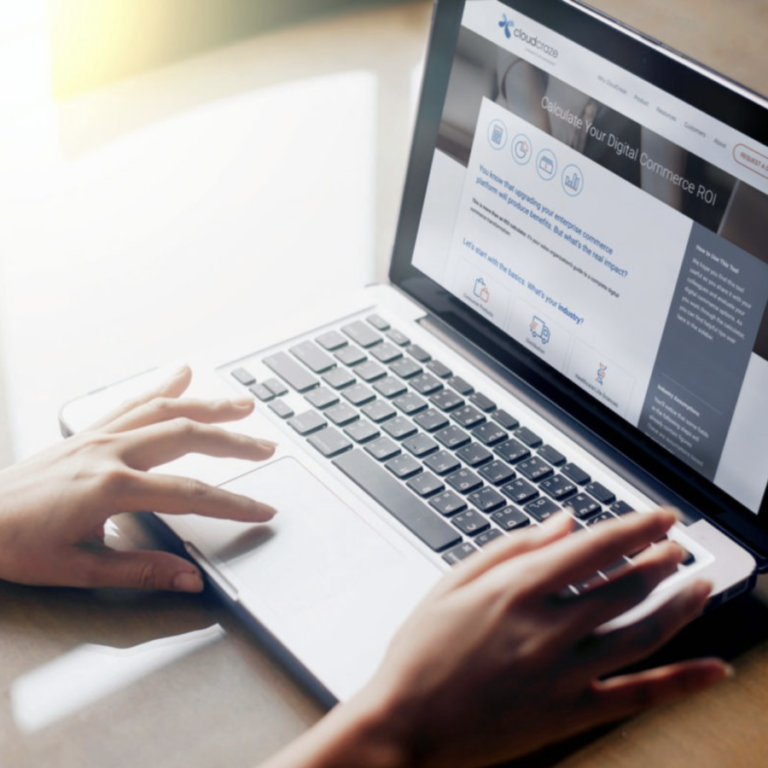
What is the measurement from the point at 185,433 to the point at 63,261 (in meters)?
0.37

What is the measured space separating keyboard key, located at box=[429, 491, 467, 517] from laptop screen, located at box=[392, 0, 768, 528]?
5.5 inches

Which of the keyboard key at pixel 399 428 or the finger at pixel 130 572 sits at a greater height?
the keyboard key at pixel 399 428

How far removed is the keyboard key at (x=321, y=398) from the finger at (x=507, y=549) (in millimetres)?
253

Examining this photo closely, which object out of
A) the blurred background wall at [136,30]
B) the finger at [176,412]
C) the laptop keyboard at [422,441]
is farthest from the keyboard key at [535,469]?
the blurred background wall at [136,30]

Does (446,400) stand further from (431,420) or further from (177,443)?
(177,443)

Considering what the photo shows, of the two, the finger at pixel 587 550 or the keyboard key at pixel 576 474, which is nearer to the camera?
the finger at pixel 587 550

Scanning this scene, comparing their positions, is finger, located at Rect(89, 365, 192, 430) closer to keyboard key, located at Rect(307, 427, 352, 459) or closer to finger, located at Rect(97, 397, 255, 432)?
finger, located at Rect(97, 397, 255, 432)

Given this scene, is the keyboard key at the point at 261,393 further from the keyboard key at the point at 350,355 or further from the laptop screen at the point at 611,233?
the laptop screen at the point at 611,233

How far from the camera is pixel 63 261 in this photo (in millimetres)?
1085

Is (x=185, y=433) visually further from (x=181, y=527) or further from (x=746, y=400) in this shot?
(x=746, y=400)

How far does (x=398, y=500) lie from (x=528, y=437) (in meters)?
0.12

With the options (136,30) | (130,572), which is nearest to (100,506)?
(130,572)

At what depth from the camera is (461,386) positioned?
89 centimetres

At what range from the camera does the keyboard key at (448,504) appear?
0.78 metres
